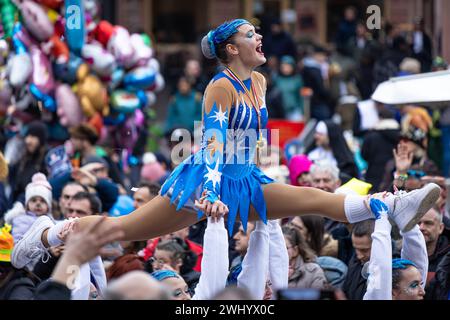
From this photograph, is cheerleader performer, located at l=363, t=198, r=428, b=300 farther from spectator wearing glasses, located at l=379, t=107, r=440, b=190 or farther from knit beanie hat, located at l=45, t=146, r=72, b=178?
knit beanie hat, located at l=45, t=146, r=72, b=178

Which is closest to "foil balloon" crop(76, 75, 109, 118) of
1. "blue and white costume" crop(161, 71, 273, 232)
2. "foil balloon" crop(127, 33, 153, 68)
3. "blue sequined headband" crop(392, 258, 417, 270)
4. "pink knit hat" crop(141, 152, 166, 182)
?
"foil balloon" crop(127, 33, 153, 68)

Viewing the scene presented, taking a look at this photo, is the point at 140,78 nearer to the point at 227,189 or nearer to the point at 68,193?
the point at 68,193

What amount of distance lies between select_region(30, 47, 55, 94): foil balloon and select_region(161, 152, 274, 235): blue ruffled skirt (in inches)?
251

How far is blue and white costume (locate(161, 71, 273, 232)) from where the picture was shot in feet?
20.3

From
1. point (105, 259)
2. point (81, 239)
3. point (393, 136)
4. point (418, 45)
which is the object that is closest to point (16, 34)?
point (393, 136)

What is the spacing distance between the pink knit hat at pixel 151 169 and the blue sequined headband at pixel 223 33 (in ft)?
16.5

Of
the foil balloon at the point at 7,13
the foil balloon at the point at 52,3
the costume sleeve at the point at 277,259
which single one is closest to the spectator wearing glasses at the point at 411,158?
the costume sleeve at the point at 277,259

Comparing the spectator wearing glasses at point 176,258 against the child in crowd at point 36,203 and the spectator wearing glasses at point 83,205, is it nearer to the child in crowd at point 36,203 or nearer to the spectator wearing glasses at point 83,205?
the spectator wearing glasses at point 83,205

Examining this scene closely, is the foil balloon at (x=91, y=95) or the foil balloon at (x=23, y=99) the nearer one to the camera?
the foil balloon at (x=23, y=99)

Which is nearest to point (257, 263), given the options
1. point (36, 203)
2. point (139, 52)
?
point (36, 203)

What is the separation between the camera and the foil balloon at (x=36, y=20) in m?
12.4

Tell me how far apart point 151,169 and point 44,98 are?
1.61 metres

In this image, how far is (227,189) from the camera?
20.6ft

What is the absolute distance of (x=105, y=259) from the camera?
8195 mm
